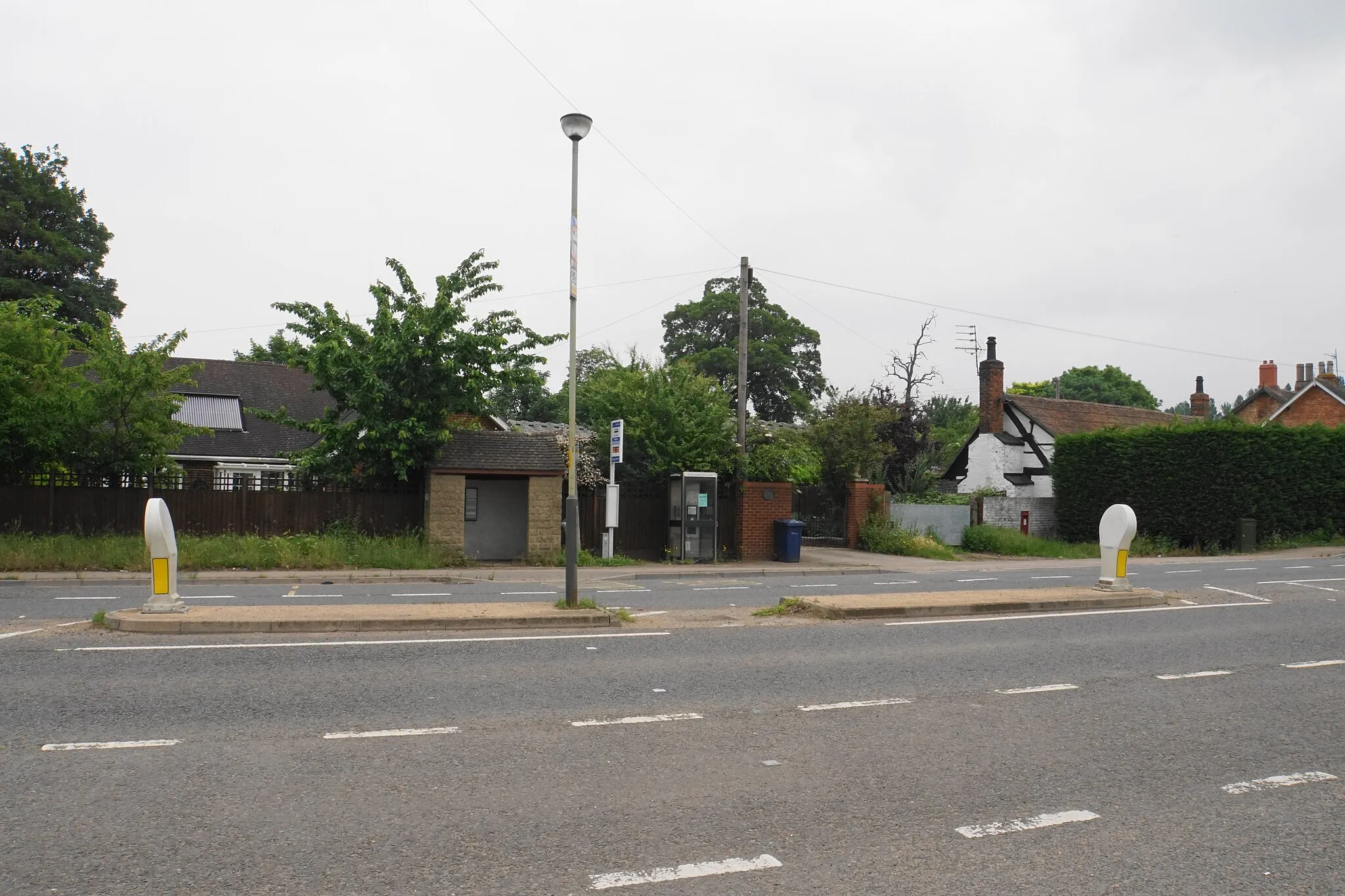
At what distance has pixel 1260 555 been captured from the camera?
27.4 meters

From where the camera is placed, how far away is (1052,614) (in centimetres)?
1329

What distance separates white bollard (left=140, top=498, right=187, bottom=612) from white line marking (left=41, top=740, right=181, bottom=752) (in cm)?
490

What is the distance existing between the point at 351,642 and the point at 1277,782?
7.93 metres

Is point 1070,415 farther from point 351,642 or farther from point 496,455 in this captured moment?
point 351,642

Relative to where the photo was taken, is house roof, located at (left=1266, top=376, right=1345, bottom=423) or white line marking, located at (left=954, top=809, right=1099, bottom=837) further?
house roof, located at (left=1266, top=376, right=1345, bottom=423)

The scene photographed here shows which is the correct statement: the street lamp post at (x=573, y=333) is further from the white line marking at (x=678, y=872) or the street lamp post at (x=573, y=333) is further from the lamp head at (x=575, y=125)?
the white line marking at (x=678, y=872)

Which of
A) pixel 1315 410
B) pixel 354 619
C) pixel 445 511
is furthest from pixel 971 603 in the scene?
pixel 1315 410

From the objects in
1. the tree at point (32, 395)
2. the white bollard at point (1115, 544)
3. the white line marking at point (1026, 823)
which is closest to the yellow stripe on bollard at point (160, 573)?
the white line marking at point (1026, 823)

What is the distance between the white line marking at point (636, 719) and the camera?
699 centimetres

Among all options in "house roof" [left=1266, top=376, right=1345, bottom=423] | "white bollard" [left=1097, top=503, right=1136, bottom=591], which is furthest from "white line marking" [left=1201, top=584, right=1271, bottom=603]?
"house roof" [left=1266, top=376, right=1345, bottom=423]

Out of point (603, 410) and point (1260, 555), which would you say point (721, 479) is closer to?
point (603, 410)

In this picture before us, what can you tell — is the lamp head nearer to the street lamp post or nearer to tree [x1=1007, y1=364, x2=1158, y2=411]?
the street lamp post

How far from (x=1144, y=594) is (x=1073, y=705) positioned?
7701 millimetres

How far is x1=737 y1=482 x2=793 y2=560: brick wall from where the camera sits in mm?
25109
